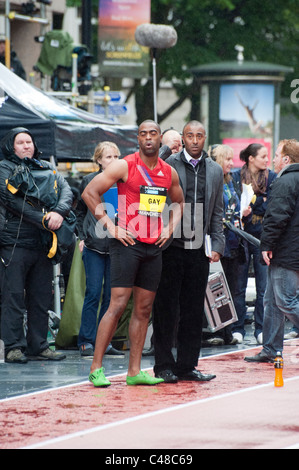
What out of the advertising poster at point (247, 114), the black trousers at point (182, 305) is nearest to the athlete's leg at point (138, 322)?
the black trousers at point (182, 305)

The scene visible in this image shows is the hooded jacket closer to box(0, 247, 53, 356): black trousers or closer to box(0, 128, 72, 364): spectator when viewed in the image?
box(0, 128, 72, 364): spectator

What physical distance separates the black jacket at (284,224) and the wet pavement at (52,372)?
1559 millimetres

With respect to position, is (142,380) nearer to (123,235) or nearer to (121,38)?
(123,235)

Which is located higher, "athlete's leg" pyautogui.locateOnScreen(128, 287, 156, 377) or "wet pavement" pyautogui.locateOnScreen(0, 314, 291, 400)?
"athlete's leg" pyautogui.locateOnScreen(128, 287, 156, 377)

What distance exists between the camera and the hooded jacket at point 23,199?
9.71 meters

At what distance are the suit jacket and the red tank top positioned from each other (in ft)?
1.33

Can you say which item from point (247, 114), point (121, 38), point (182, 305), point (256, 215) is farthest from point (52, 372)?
point (247, 114)

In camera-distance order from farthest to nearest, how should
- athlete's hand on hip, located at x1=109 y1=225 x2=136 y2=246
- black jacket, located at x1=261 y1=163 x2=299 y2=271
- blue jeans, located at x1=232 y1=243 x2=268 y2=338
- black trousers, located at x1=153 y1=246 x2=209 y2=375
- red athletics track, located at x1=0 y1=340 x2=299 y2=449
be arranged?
1. blue jeans, located at x1=232 y1=243 x2=268 y2=338
2. black jacket, located at x1=261 y1=163 x2=299 y2=271
3. black trousers, located at x1=153 y1=246 x2=209 y2=375
4. athlete's hand on hip, located at x1=109 y1=225 x2=136 y2=246
5. red athletics track, located at x1=0 y1=340 x2=299 y2=449

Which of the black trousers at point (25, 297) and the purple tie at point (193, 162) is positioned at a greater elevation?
the purple tie at point (193, 162)

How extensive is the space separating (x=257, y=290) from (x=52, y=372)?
2.96 metres

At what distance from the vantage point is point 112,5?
23078mm

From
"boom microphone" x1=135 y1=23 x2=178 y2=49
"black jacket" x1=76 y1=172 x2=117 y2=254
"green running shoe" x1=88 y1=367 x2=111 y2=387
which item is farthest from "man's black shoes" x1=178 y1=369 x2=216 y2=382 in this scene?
"boom microphone" x1=135 y1=23 x2=178 y2=49

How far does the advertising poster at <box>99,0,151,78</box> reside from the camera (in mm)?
23078

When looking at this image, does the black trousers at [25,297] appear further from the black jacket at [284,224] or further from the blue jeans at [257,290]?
the blue jeans at [257,290]
